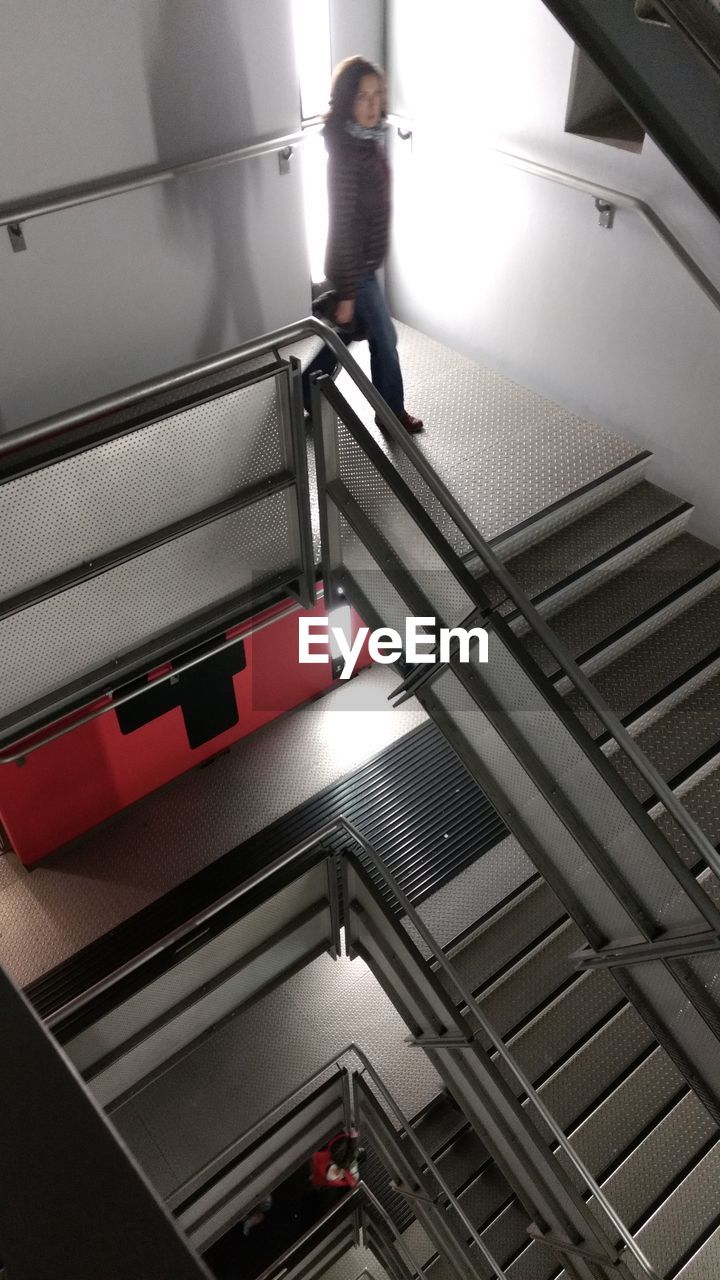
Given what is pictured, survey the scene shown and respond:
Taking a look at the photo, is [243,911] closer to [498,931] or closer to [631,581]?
[498,931]

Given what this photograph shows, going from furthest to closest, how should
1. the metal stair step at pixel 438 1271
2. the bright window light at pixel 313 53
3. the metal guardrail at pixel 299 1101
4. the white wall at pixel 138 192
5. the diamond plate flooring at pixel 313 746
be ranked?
the metal stair step at pixel 438 1271 → the metal guardrail at pixel 299 1101 → the bright window light at pixel 313 53 → the diamond plate flooring at pixel 313 746 → the white wall at pixel 138 192

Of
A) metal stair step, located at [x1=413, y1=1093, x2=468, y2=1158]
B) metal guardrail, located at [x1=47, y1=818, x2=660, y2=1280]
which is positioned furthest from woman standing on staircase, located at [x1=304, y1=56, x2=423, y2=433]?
metal stair step, located at [x1=413, y1=1093, x2=468, y2=1158]

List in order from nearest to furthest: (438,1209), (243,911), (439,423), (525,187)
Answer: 1. (243,911)
2. (525,187)
3. (439,423)
4. (438,1209)

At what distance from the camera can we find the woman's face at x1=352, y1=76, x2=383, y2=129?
13.4 ft

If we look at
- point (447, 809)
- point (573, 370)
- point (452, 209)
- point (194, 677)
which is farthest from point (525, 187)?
point (447, 809)

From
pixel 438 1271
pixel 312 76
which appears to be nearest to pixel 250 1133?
pixel 438 1271

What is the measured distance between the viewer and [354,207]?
4.33 m

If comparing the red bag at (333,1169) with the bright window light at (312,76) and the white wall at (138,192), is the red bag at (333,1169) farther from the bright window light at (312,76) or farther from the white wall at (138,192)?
the bright window light at (312,76)

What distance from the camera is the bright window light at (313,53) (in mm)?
5590

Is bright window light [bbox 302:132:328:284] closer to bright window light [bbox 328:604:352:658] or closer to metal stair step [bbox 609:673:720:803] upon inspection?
bright window light [bbox 328:604:352:658]

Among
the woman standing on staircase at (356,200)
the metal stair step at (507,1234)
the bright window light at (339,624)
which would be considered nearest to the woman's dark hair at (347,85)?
the woman standing on staircase at (356,200)

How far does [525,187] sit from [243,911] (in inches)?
171

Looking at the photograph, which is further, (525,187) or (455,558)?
(525,187)

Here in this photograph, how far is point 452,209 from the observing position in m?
5.94
